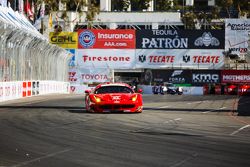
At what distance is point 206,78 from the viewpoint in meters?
58.2

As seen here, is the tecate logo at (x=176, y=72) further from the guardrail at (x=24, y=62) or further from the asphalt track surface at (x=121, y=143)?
the asphalt track surface at (x=121, y=143)

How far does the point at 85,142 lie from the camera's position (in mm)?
11547

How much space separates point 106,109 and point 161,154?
10.5 metres

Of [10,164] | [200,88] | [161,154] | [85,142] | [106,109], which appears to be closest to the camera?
[10,164]

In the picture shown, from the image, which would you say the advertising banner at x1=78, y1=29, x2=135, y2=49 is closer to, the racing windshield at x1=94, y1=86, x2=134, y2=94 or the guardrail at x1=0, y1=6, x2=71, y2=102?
the guardrail at x1=0, y1=6, x2=71, y2=102

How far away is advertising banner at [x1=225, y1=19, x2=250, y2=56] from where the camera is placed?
191 feet

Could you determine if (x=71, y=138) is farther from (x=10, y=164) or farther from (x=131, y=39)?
(x=131, y=39)

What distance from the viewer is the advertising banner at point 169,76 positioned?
58094mm

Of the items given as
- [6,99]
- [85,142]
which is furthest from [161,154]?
[6,99]

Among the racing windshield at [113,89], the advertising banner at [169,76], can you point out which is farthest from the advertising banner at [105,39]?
the racing windshield at [113,89]

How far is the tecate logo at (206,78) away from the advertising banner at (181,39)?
298 cm

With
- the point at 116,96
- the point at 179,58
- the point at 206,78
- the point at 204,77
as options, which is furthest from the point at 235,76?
the point at 116,96

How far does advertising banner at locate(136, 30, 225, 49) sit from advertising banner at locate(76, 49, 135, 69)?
57.6 inches

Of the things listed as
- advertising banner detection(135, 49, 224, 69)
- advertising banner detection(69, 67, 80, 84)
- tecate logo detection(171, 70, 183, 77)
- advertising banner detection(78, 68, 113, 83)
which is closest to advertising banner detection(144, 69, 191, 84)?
tecate logo detection(171, 70, 183, 77)
